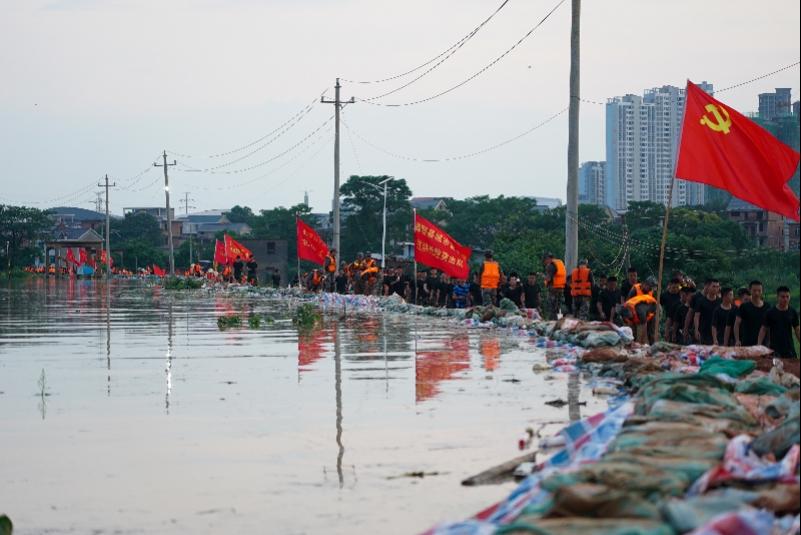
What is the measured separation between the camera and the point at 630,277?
909 inches

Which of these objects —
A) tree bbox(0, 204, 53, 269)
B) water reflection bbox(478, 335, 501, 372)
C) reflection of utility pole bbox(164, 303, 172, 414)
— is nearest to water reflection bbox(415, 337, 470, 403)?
water reflection bbox(478, 335, 501, 372)

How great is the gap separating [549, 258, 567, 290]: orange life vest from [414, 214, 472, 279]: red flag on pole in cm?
678

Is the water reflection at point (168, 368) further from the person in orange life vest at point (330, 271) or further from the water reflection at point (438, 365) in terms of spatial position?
the person in orange life vest at point (330, 271)

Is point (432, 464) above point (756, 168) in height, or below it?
below

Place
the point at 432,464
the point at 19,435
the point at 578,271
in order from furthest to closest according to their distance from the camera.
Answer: the point at 578,271, the point at 19,435, the point at 432,464

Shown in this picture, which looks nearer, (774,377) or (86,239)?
(774,377)

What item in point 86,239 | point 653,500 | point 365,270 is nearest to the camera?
point 653,500

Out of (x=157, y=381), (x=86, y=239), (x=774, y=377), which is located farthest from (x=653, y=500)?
(x=86, y=239)

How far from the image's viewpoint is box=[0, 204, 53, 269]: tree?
133m

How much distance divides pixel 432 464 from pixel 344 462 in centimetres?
71

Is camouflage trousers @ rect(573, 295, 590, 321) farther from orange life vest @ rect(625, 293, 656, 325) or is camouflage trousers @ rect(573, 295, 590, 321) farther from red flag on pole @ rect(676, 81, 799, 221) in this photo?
red flag on pole @ rect(676, 81, 799, 221)

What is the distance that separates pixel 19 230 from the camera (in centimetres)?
13462

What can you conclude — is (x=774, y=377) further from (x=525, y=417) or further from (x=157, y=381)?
(x=157, y=381)

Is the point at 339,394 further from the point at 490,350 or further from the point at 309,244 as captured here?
the point at 309,244
